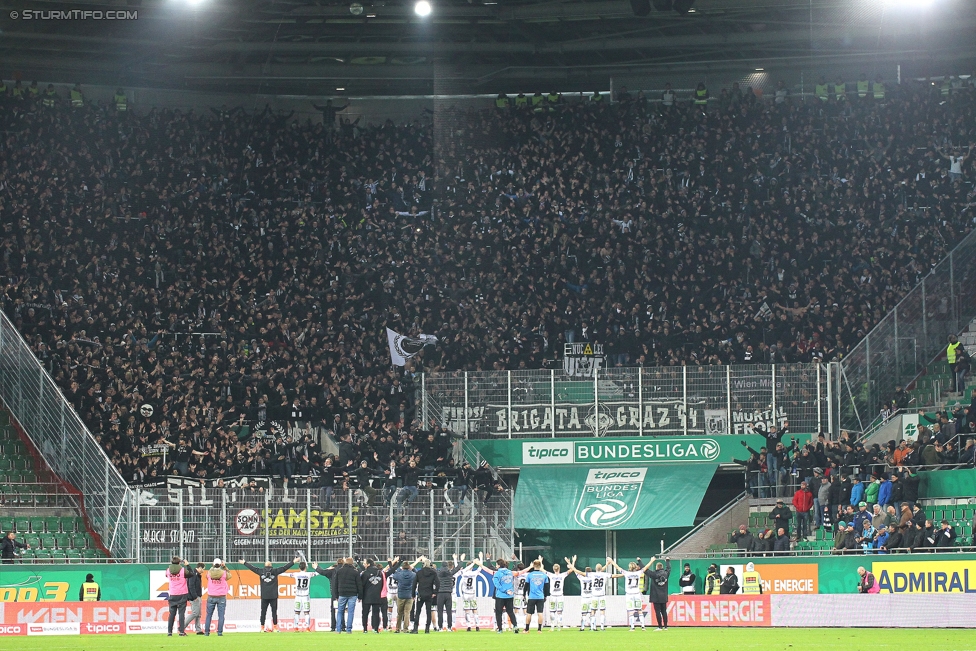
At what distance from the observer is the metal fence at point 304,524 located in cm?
3562

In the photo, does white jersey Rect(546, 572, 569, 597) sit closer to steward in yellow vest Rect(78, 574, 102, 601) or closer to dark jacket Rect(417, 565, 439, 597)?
dark jacket Rect(417, 565, 439, 597)

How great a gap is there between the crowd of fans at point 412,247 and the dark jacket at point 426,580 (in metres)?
8.05

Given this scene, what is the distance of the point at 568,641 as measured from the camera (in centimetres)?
2616

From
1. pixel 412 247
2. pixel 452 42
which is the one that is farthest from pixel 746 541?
pixel 452 42

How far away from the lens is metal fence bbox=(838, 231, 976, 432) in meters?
40.6

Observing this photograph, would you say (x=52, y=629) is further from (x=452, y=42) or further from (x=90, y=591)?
(x=452, y=42)

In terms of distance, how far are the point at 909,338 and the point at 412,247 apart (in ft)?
55.2

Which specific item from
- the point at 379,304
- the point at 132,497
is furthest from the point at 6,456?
the point at 379,304

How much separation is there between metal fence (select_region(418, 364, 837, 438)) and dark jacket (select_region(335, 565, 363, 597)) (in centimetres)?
1269

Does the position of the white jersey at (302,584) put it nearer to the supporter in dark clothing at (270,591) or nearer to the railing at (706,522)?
the supporter in dark clothing at (270,591)

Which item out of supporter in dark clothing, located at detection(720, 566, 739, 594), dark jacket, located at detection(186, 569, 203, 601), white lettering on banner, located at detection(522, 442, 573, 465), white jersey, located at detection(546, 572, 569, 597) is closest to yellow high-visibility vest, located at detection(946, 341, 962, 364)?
supporter in dark clothing, located at detection(720, 566, 739, 594)

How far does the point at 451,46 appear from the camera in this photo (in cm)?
5209

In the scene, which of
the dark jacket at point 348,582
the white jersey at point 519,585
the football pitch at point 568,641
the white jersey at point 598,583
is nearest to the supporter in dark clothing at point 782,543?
the football pitch at point 568,641

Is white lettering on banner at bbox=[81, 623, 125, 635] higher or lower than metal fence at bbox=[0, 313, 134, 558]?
lower
